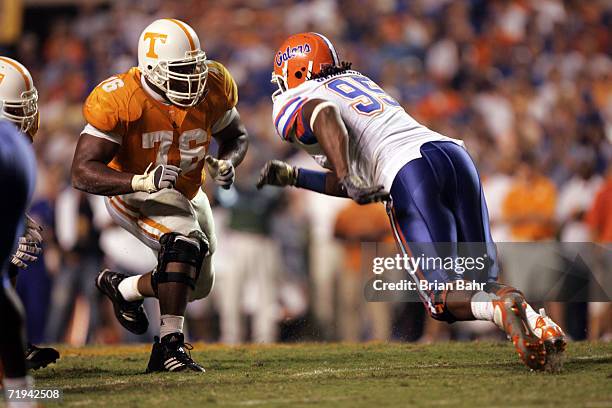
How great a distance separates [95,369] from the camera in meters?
6.09

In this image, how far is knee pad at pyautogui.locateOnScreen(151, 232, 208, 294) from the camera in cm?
568

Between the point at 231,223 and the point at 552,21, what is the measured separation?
545cm

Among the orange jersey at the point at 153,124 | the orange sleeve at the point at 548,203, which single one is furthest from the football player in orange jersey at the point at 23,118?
the orange sleeve at the point at 548,203

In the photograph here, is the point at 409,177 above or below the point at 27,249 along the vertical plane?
above

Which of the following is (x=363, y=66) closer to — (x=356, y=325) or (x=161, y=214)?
(x=356, y=325)

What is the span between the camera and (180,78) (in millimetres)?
5746

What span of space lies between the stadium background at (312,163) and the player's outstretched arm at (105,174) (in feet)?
8.76

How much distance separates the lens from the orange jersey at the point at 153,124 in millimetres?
5719

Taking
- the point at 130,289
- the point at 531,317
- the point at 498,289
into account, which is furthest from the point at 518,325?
the point at 130,289

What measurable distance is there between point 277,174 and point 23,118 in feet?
5.07

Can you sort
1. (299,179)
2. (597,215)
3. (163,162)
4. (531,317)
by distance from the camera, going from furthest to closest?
1. (597,215)
2. (163,162)
3. (299,179)
4. (531,317)

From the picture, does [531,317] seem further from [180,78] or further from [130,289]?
[130,289]

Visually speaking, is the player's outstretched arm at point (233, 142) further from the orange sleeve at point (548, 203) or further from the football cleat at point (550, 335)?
the orange sleeve at point (548, 203)

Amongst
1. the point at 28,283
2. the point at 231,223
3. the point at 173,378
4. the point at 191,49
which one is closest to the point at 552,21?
the point at 231,223
